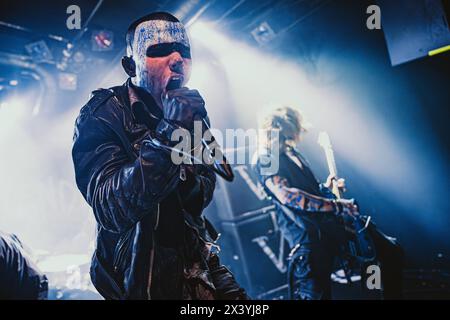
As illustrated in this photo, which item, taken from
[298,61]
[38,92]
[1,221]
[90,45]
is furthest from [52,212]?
[298,61]

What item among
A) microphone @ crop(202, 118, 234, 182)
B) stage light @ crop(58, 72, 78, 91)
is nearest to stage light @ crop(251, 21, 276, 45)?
stage light @ crop(58, 72, 78, 91)

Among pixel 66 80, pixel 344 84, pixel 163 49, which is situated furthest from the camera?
pixel 66 80

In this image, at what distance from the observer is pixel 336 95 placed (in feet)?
17.6

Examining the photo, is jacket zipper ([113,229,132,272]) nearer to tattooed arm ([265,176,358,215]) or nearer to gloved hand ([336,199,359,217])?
tattooed arm ([265,176,358,215])

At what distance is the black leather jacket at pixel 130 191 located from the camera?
104 cm

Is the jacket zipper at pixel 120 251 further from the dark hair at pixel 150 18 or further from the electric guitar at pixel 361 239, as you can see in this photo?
the electric guitar at pixel 361 239

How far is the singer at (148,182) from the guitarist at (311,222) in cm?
202

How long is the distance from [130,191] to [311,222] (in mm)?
2746

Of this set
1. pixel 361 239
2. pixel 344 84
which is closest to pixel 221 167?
pixel 361 239

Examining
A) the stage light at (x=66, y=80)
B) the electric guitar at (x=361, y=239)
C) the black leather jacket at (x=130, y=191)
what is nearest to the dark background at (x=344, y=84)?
the stage light at (x=66, y=80)

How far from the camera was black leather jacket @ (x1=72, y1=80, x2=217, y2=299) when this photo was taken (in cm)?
104

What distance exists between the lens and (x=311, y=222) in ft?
10.8

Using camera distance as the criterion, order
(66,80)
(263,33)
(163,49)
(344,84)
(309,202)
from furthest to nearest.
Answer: (66,80), (263,33), (344,84), (309,202), (163,49)

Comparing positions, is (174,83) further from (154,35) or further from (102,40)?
(102,40)
